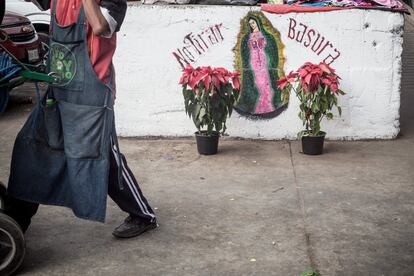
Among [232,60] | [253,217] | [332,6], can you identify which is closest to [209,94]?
[232,60]

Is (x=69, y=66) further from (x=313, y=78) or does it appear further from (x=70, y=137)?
(x=313, y=78)

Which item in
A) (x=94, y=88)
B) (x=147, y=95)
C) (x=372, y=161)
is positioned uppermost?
(x=94, y=88)

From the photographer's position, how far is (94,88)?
392 centimetres

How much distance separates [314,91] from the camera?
20.4 feet

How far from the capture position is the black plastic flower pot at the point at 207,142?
6305 millimetres

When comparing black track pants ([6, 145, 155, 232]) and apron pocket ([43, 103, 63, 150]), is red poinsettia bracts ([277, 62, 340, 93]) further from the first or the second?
apron pocket ([43, 103, 63, 150])

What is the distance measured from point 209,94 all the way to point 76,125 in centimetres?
235

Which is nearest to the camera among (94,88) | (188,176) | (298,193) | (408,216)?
(94,88)

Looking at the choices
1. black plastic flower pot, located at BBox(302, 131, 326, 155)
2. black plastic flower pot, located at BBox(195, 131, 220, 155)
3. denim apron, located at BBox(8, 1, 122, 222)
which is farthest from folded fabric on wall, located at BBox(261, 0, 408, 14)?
denim apron, located at BBox(8, 1, 122, 222)

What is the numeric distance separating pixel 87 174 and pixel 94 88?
49 centimetres

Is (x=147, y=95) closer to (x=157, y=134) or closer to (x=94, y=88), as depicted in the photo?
(x=157, y=134)

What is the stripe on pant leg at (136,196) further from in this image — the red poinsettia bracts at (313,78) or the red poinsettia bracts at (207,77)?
the red poinsettia bracts at (313,78)

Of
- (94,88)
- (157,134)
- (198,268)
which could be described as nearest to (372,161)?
(157,134)

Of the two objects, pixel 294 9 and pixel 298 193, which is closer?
pixel 298 193
